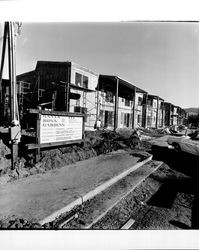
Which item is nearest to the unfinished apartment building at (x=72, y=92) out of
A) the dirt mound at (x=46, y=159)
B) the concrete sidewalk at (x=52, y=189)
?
the dirt mound at (x=46, y=159)

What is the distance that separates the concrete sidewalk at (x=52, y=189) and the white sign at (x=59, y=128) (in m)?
1.20

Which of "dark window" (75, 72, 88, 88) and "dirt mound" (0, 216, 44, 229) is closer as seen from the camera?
"dirt mound" (0, 216, 44, 229)

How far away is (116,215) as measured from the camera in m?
3.43

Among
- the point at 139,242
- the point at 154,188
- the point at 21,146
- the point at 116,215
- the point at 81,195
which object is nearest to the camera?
the point at 139,242

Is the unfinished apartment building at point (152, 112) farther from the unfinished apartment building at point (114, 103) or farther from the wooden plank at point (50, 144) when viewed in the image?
the wooden plank at point (50, 144)

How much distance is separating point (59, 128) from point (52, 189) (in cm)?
278

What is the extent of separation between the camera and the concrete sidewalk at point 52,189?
124 inches

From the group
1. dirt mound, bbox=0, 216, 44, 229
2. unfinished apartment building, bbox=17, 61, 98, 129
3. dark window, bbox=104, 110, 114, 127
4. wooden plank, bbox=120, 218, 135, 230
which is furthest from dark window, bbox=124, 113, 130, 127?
dirt mound, bbox=0, 216, 44, 229

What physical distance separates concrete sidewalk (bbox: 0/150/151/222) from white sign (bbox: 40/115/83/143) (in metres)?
1.20

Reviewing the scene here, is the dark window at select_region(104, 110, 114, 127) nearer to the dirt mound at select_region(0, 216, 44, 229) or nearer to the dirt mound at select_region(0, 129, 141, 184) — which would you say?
the dirt mound at select_region(0, 129, 141, 184)

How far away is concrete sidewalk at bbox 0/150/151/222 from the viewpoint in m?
3.16
